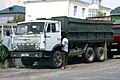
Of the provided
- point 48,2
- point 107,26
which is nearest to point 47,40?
point 107,26

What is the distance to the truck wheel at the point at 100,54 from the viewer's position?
23.7 metres

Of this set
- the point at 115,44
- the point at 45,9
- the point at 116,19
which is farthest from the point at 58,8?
the point at 115,44

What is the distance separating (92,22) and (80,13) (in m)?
27.4

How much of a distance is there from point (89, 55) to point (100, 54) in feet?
3.61

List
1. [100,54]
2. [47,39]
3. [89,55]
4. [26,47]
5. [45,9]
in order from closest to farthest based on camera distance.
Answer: [47,39], [26,47], [89,55], [100,54], [45,9]

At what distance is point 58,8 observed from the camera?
48.8 m

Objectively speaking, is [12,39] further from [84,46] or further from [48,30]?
[84,46]

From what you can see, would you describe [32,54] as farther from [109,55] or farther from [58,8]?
[58,8]

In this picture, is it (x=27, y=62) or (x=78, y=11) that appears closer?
(x=27, y=62)

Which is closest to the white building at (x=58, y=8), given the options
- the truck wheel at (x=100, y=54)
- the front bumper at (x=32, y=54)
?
the truck wheel at (x=100, y=54)

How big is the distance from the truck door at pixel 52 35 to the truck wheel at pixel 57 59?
1.66 feet

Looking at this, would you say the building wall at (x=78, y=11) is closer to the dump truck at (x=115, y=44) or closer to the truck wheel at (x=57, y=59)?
the dump truck at (x=115, y=44)

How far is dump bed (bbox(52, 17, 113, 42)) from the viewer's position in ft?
68.3

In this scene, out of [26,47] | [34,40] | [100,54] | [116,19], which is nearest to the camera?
[34,40]
